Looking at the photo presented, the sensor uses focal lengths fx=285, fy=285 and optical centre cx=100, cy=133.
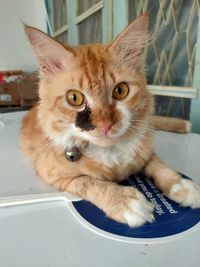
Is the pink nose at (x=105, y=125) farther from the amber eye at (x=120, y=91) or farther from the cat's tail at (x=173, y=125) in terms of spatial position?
the cat's tail at (x=173, y=125)

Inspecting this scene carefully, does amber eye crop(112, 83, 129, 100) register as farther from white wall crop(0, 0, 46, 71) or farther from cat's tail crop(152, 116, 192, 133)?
white wall crop(0, 0, 46, 71)

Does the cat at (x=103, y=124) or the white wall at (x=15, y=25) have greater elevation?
the white wall at (x=15, y=25)

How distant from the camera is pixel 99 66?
30.2 inches

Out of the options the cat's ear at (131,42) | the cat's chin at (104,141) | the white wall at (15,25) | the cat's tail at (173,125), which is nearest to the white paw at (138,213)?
the cat's chin at (104,141)

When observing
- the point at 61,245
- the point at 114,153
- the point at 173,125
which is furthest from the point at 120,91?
the point at 173,125

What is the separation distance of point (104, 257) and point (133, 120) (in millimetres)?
374

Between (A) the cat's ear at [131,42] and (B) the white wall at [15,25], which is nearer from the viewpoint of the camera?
(A) the cat's ear at [131,42]

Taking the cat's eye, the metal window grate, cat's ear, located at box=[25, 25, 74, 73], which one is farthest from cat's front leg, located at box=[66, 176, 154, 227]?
the metal window grate

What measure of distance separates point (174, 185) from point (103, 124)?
25cm

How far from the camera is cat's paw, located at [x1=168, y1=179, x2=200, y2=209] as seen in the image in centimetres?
71

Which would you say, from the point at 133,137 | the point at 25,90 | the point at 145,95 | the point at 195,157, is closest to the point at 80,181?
the point at 133,137

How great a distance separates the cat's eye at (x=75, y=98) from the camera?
747 mm

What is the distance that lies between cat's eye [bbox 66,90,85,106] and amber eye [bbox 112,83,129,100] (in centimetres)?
9

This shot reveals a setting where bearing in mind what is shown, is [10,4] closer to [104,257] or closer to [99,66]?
[99,66]
